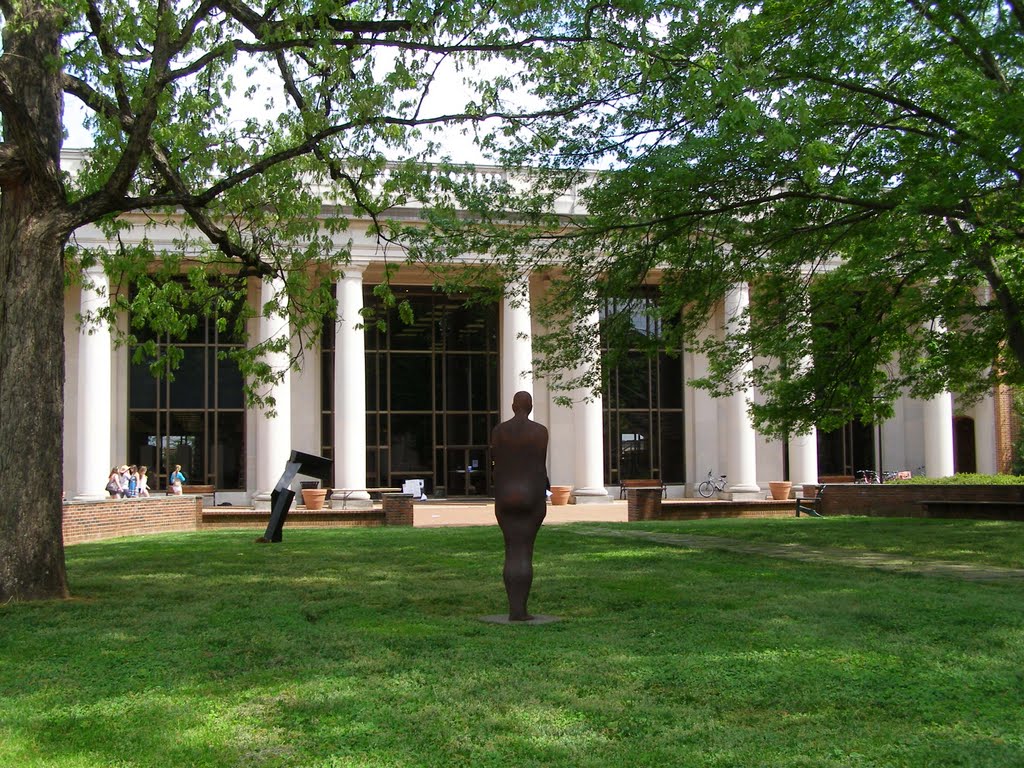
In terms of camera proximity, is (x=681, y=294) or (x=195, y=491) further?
(x=195, y=491)

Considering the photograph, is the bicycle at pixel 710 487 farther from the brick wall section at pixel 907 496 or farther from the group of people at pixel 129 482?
the group of people at pixel 129 482

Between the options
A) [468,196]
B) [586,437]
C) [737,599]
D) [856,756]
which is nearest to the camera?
[856,756]

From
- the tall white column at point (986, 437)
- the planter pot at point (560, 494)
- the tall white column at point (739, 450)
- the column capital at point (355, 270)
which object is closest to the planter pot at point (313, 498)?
the column capital at point (355, 270)

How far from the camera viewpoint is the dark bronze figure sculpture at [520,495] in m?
8.82

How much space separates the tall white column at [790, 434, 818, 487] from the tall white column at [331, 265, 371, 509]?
1575 cm

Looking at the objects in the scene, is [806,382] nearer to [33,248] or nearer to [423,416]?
[33,248]

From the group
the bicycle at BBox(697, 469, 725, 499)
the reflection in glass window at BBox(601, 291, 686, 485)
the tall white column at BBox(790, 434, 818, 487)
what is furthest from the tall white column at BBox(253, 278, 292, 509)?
the tall white column at BBox(790, 434, 818, 487)

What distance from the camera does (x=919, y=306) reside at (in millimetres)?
16734

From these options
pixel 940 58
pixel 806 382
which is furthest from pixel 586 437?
pixel 940 58

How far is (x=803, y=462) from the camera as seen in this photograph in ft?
126

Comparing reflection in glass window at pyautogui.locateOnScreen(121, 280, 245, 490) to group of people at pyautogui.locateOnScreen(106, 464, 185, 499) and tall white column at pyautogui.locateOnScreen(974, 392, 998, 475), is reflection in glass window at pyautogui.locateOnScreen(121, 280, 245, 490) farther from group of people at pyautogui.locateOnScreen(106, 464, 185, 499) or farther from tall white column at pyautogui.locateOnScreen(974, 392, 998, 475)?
tall white column at pyautogui.locateOnScreen(974, 392, 998, 475)

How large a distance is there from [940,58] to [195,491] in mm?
28535

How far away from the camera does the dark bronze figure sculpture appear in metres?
8.82

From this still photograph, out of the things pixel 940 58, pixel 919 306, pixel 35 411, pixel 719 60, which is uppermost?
pixel 940 58
